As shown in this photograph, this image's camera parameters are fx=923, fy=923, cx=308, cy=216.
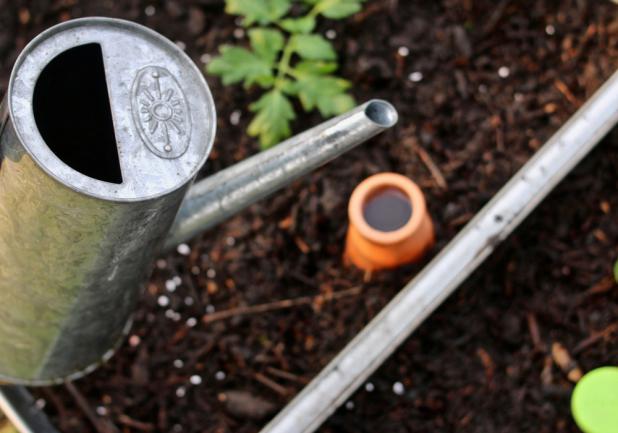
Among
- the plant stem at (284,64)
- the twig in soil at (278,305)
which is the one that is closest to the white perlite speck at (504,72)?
the plant stem at (284,64)

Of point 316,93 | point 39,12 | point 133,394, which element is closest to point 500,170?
point 316,93

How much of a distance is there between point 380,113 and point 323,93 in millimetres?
631

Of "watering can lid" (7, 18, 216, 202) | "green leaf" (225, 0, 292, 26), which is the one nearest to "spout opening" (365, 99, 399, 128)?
"watering can lid" (7, 18, 216, 202)

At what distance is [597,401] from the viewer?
1.50m

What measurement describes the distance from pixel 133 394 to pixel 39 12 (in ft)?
2.84

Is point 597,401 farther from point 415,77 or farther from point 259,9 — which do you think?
point 259,9

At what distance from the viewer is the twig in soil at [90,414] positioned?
1728mm

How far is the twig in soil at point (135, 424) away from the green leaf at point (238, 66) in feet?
2.17

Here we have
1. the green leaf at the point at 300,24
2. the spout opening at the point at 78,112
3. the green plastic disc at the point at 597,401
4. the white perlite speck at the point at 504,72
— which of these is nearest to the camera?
the spout opening at the point at 78,112

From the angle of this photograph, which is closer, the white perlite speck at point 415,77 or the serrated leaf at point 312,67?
the serrated leaf at point 312,67

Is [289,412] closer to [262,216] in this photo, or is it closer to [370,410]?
[370,410]

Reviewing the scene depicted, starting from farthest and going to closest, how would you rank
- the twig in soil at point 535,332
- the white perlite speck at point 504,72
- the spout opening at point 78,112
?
1. the white perlite speck at point 504,72
2. the twig in soil at point 535,332
3. the spout opening at point 78,112

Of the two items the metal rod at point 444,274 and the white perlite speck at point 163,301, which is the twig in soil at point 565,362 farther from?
the white perlite speck at point 163,301

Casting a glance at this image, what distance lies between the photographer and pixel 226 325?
5.91ft
